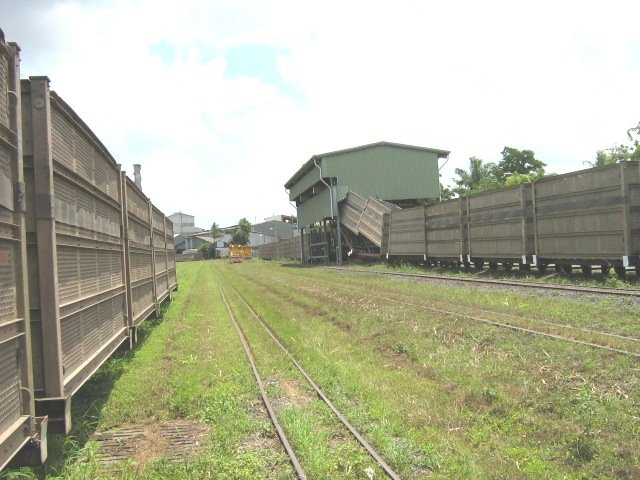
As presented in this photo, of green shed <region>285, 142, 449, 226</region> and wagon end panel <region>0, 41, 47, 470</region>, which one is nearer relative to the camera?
wagon end panel <region>0, 41, 47, 470</region>

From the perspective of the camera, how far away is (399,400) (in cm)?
628

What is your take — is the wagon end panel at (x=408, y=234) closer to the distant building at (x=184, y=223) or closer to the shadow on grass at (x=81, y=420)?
Result: the shadow on grass at (x=81, y=420)

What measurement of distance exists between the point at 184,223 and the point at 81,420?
173670 mm

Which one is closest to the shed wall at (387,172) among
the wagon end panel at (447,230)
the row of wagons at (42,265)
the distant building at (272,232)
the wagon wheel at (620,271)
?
the wagon end panel at (447,230)

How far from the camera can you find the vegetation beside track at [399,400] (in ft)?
15.0

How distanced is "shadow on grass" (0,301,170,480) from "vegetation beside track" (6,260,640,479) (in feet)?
0.07

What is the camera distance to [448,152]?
39844mm

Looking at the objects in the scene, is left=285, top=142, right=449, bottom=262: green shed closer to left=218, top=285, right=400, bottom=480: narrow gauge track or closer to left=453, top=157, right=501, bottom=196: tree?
left=218, top=285, right=400, bottom=480: narrow gauge track

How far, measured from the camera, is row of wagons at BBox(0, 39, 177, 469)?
3.57 metres

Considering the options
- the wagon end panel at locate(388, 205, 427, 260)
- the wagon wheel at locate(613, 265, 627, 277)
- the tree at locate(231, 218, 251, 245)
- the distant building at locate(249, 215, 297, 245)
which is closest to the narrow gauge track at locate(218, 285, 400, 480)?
the wagon wheel at locate(613, 265, 627, 277)

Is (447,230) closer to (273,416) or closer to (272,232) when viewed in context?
(273,416)

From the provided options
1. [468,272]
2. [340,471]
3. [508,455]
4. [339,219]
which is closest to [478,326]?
[508,455]

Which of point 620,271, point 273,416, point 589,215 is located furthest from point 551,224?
point 273,416

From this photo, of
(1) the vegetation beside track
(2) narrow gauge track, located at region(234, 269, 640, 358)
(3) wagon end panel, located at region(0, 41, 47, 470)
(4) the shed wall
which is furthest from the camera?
(4) the shed wall
